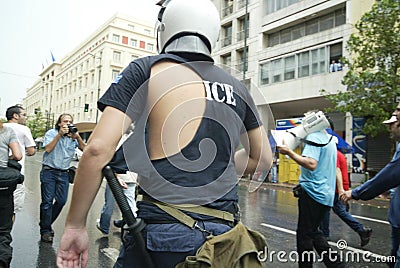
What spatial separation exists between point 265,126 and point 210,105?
400 millimetres

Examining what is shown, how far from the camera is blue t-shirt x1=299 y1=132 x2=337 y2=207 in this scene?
361cm

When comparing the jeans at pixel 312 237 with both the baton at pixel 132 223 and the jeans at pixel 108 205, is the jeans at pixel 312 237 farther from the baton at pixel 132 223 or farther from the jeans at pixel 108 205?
the baton at pixel 132 223

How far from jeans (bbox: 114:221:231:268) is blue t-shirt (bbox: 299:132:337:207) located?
101 inches

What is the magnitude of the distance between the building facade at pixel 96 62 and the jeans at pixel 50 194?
3560 cm

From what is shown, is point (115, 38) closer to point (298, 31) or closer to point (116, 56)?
point (116, 56)

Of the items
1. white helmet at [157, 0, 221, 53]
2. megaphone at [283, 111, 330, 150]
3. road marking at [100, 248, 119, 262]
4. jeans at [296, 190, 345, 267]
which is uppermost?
white helmet at [157, 0, 221, 53]

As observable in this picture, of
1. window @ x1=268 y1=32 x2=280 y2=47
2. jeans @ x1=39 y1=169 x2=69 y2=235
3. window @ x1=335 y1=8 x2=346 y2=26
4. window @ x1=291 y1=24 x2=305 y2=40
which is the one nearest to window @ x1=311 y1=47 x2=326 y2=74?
window @ x1=335 y1=8 x2=346 y2=26

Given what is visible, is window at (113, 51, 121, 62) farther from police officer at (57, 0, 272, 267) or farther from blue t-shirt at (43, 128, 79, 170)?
police officer at (57, 0, 272, 267)

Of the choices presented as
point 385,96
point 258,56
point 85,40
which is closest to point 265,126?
point 385,96

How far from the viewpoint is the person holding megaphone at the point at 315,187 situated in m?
3.51

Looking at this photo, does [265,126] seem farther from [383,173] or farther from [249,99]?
[383,173]

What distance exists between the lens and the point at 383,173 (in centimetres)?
256

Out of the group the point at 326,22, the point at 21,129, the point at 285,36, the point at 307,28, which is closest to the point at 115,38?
the point at 285,36

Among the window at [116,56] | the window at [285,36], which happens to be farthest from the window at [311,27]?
the window at [116,56]
